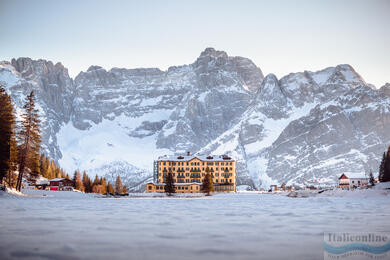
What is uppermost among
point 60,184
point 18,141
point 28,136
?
point 28,136

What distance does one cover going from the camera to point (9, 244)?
16094 mm

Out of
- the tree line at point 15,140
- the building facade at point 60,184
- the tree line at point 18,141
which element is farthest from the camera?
the building facade at point 60,184

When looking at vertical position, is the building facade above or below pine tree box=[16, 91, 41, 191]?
below

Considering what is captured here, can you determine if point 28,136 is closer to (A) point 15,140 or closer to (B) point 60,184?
(A) point 15,140

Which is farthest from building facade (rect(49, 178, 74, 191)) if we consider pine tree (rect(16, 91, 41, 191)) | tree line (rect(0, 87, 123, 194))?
pine tree (rect(16, 91, 41, 191))

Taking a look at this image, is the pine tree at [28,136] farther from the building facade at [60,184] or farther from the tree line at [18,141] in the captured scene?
the building facade at [60,184]

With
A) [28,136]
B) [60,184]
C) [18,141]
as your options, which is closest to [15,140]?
[18,141]

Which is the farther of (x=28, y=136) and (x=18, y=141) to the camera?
(x=18, y=141)

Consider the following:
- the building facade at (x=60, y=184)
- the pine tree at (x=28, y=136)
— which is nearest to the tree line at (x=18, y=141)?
the pine tree at (x=28, y=136)

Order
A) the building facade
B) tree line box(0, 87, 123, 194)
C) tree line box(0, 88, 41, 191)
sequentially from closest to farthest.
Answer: tree line box(0, 88, 41, 191) → tree line box(0, 87, 123, 194) → the building facade

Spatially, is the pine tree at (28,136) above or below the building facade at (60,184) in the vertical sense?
above

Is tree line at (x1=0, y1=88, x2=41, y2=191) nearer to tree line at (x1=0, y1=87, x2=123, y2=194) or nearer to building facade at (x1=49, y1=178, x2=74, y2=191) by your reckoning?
tree line at (x1=0, y1=87, x2=123, y2=194)

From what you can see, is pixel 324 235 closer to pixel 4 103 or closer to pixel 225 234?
pixel 225 234

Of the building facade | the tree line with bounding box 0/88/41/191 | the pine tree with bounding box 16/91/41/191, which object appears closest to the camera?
the tree line with bounding box 0/88/41/191
